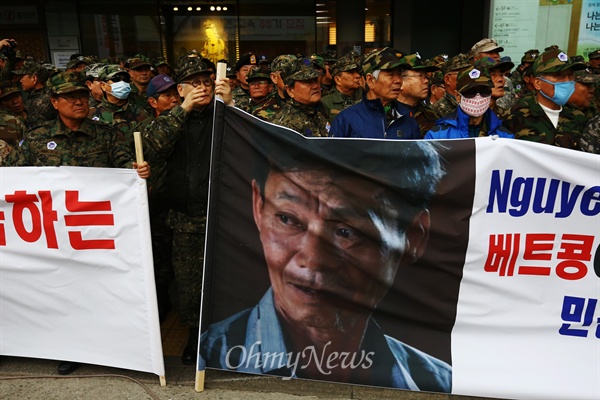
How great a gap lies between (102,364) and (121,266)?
27.7 inches

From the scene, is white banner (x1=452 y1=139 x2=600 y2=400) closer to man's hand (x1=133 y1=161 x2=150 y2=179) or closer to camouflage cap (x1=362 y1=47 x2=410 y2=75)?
camouflage cap (x1=362 y1=47 x2=410 y2=75)

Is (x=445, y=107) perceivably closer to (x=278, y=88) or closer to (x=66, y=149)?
(x=278, y=88)

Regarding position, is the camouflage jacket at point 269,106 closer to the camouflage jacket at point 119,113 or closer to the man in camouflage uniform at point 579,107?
the camouflage jacket at point 119,113

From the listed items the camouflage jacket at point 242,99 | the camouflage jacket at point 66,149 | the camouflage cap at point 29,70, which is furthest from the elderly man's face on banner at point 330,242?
the camouflage cap at point 29,70

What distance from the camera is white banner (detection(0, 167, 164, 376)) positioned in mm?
3381

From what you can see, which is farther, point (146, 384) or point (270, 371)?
point (146, 384)

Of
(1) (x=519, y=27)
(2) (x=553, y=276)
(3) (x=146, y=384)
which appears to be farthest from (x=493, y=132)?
(1) (x=519, y=27)

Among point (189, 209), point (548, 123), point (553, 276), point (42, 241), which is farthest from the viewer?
point (548, 123)

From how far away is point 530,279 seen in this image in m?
3.02

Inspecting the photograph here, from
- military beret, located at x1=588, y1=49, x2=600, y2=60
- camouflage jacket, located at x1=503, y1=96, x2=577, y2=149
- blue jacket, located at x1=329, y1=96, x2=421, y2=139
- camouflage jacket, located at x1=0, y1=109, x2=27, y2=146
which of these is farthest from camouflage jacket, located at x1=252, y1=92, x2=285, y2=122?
military beret, located at x1=588, y1=49, x2=600, y2=60

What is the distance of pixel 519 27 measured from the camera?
27.7ft

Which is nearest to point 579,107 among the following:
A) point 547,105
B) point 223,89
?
point 547,105

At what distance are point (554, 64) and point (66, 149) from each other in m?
3.60

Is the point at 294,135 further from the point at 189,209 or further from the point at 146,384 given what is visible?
the point at 146,384
